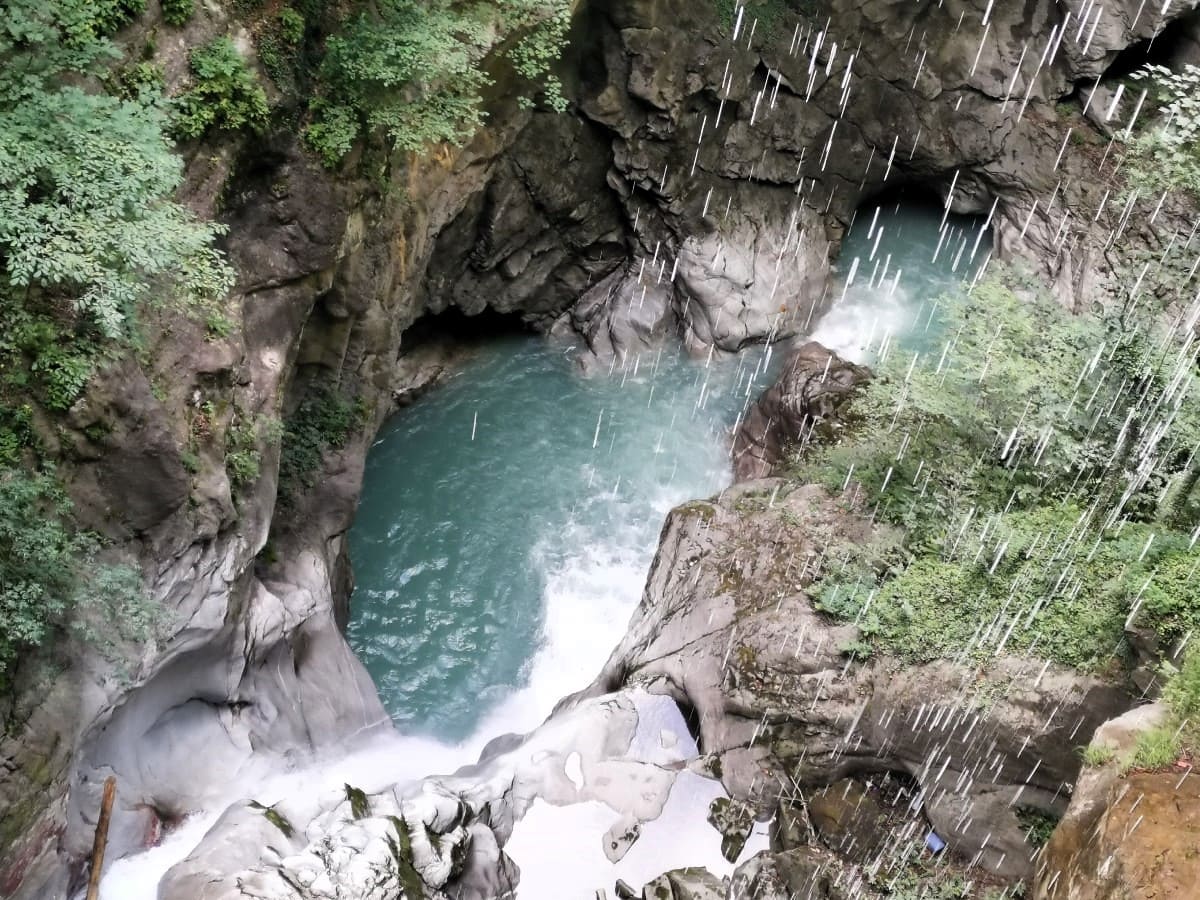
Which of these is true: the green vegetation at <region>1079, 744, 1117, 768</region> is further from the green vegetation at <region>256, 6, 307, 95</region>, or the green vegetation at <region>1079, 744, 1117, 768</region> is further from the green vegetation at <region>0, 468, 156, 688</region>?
the green vegetation at <region>256, 6, 307, 95</region>

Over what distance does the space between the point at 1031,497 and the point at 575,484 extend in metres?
8.52

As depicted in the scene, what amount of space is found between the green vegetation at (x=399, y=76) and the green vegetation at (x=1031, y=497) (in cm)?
754

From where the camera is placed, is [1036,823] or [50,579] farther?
[1036,823]

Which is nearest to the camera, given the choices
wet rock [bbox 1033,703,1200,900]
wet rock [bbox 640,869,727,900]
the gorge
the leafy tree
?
wet rock [bbox 1033,703,1200,900]

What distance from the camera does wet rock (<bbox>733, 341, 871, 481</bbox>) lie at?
1622 cm

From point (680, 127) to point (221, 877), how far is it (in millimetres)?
16518

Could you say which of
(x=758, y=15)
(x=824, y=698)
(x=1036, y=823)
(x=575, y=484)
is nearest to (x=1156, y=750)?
(x=1036, y=823)

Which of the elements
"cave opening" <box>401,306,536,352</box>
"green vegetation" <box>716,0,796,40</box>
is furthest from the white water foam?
"green vegetation" <box>716,0,796,40</box>

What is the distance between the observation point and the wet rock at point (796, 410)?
53.2ft

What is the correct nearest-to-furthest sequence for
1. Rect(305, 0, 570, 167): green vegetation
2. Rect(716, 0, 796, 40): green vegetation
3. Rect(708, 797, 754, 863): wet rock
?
Rect(708, 797, 754, 863): wet rock
Rect(305, 0, 570, 167): green vegetation
Rect(716, 0, 796, 40): green vegetation

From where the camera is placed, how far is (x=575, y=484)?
688 inches

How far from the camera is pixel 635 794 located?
10.9m

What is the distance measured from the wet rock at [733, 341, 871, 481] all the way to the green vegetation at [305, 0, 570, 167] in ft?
26.7

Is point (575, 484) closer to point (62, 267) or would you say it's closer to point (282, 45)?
point (282, 45)
